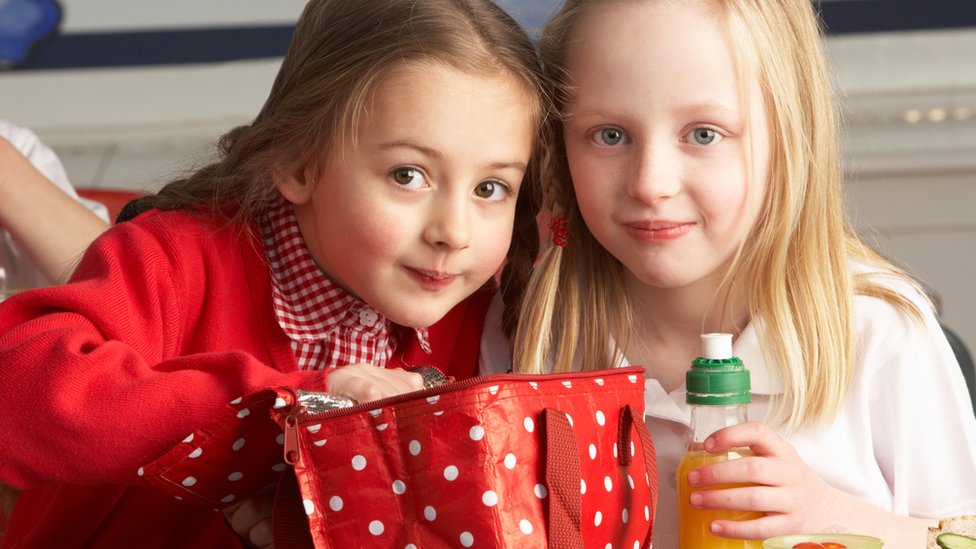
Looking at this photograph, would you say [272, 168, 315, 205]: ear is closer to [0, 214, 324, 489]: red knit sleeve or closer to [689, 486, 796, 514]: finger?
[0, 214, 324, 489]: red knit sleeve

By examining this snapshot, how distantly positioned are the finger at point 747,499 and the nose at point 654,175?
0.29 metres

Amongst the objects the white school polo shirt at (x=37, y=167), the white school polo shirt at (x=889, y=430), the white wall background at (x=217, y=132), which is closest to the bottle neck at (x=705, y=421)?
the white school polo shirt at (x=889, y=430)

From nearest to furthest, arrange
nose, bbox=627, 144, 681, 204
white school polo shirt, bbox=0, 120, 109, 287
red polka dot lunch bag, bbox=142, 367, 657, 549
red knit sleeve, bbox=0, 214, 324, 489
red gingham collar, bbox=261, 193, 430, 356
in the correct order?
red polka dot lunch bag, bbox=142, 367, 657, 549 → red knit sleeve, bbox=0, 214, 324, 489 → nose, bbox=627, 144, 681, 204 → red gingham collar, bbox=261, 193, 430, 356 → white school polo shirt, bbox=0, 120, 109, 287

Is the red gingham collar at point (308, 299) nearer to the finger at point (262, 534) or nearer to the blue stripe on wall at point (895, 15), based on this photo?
the finger at point (262, 534)

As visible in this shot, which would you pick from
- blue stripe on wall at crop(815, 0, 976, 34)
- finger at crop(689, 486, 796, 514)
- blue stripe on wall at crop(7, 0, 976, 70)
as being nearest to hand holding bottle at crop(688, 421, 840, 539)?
finger at crop(689, 486, 796, 514)

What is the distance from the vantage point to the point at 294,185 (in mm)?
1222

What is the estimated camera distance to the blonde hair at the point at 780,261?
46.6 inches

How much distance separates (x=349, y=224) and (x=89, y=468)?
35cm

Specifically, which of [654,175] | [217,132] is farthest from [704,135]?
[217,132]

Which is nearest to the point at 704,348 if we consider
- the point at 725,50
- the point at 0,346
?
the point at 725,50

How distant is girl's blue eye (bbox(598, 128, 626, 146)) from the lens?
1.17 m

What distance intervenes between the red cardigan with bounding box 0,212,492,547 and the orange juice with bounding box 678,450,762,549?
1.07ft

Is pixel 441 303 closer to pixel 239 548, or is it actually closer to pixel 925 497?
pixel 239 548

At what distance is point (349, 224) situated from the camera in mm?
1146
